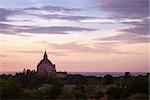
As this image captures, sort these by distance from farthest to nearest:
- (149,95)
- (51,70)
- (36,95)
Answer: (51,70) < (36,95) < (149,95)

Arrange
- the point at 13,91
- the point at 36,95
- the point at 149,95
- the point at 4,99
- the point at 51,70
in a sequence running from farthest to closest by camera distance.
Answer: the point at 51,70 < the point at 13,91 < the point at 36,95 < the point at 4,99 < the point at 149,95

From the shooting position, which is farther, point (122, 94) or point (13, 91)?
point (13, 91)

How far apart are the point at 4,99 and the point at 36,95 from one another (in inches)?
60.4

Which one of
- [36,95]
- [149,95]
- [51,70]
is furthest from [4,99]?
[51,70]

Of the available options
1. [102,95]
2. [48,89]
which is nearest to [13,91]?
[48,89]

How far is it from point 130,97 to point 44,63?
3105cm

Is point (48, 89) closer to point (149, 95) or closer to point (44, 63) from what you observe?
point (149, 95)

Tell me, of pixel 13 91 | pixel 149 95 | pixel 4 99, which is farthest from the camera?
pixel 13 91

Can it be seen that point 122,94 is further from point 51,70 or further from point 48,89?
point 51,70

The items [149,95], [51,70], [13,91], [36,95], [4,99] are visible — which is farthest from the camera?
[51,70]

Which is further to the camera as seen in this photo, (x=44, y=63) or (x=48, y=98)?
(x=44, y=63)

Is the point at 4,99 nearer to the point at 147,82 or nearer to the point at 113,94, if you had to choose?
the point at 113,94

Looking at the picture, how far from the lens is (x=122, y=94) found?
15.8 metres

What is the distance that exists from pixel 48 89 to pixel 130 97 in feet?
15.1
